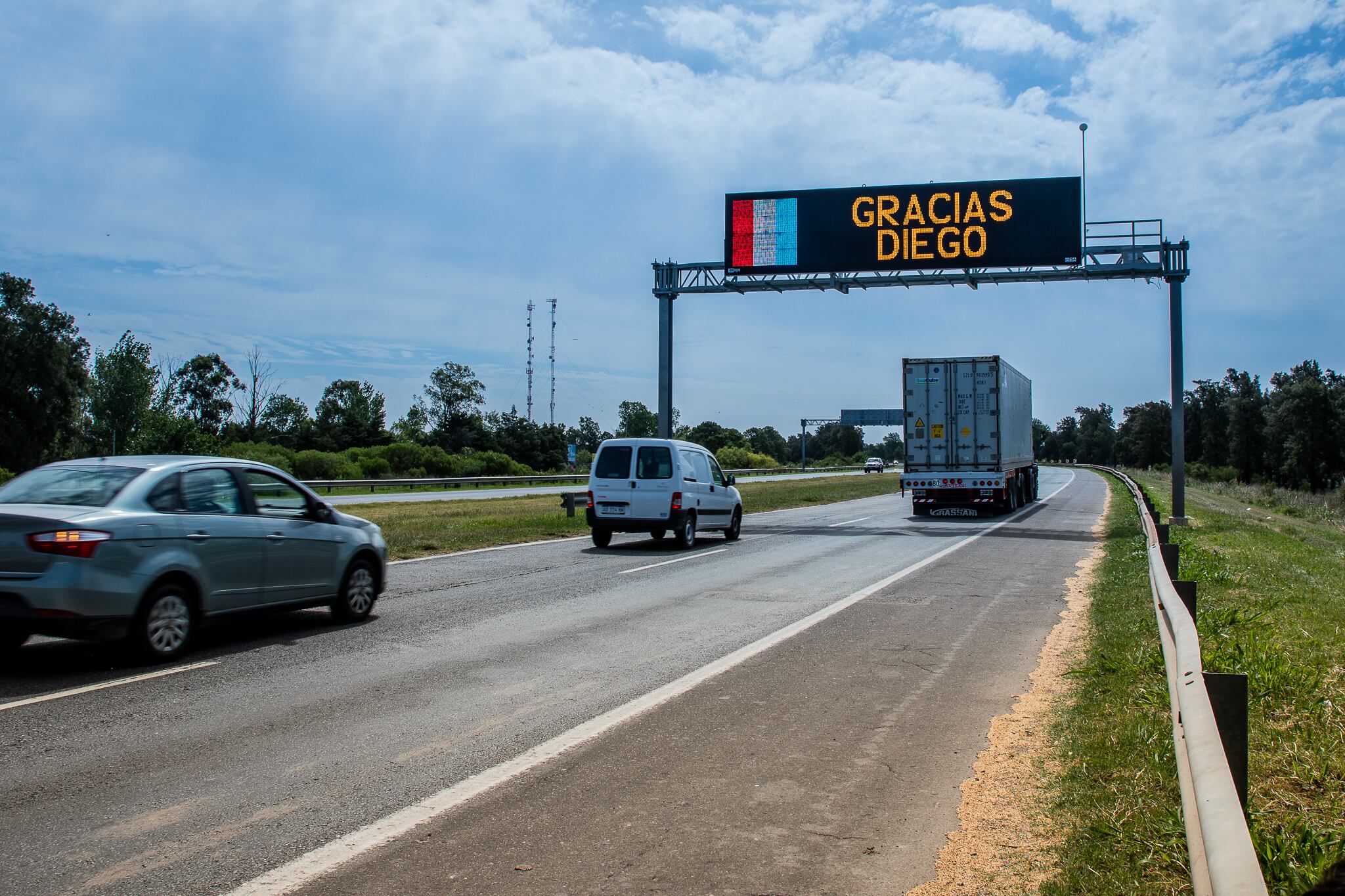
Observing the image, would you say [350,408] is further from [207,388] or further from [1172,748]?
[1172,748]

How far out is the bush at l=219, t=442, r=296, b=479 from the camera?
5294 cm

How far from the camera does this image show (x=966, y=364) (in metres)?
28.4

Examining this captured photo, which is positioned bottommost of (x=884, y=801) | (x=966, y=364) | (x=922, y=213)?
(x=884, y=801)

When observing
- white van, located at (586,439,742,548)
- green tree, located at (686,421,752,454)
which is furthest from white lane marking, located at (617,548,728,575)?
green tree, located at (686,421,752,454)

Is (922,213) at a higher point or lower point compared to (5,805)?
higher

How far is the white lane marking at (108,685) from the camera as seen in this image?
6.59 m

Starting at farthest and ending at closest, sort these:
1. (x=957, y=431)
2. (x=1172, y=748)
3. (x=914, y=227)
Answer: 1. (x=957, y=431)
2. (x=914, y=227)
3. (x=1172, y=748)

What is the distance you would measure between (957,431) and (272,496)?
22152mm

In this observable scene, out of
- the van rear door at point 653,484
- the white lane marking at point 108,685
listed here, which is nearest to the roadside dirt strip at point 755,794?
the white lane marking at point 108,685

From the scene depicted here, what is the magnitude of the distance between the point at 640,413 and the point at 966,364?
133m

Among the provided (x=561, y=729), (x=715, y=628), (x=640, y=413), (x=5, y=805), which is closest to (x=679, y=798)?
(x=561, y=729)

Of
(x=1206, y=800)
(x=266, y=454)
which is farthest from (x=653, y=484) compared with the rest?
(x=266, y=454)

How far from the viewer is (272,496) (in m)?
9.23

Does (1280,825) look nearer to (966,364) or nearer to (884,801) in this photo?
(884,801)
